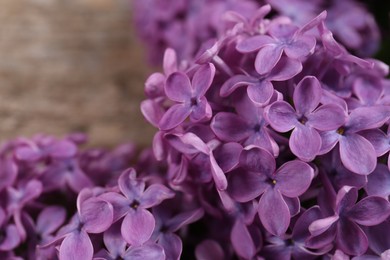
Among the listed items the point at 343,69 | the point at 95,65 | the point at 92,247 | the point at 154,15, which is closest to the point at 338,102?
the point at 343,69

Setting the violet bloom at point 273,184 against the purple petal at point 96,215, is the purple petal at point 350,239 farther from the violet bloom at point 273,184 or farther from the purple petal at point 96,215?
the purple petal at point 96,215

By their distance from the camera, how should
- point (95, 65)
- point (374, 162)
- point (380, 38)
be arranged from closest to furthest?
point (374, 162)
point (380, 38)
point (95, 65)

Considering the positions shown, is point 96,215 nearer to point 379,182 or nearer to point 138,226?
point 138,226

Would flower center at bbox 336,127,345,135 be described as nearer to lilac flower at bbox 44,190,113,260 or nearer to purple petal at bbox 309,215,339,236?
purple petal at bbox 309,215,339,236

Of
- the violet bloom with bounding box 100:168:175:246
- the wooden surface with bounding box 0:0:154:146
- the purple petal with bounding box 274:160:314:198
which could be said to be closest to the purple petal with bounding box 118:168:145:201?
the violet bloom with bounding box 100:168:175:246

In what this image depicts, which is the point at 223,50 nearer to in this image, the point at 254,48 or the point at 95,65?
the point at 254,48

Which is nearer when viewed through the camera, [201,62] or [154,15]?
[201,62]

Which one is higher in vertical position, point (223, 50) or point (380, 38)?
point (223, 50)
